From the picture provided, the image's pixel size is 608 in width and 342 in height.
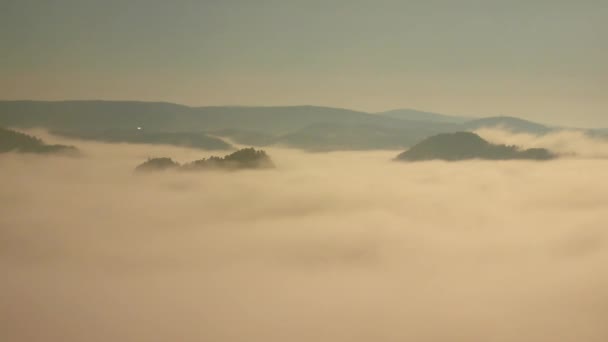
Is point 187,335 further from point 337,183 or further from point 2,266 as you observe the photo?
point 337,183

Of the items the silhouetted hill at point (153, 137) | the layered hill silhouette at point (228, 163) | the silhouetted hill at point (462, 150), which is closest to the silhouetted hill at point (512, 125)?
the silhouetted hill at point (462, 150)

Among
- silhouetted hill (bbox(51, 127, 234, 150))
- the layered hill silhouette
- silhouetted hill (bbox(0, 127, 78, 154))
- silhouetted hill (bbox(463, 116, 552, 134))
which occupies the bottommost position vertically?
the layered hill silhouette

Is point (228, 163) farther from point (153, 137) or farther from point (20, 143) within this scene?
point (20, 143)

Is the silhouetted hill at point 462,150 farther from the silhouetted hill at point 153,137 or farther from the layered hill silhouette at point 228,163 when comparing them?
the silhouetted hill at point 153,137

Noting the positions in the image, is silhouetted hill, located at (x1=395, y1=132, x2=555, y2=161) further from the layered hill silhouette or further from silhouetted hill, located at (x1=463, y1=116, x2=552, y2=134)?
the layered hill silhouette

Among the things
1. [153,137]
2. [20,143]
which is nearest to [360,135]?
[153,137]

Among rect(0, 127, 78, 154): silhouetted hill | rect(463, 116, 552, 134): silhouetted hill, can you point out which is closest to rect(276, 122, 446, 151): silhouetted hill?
rect(463, 116, 552, 134): silhouetted hill
